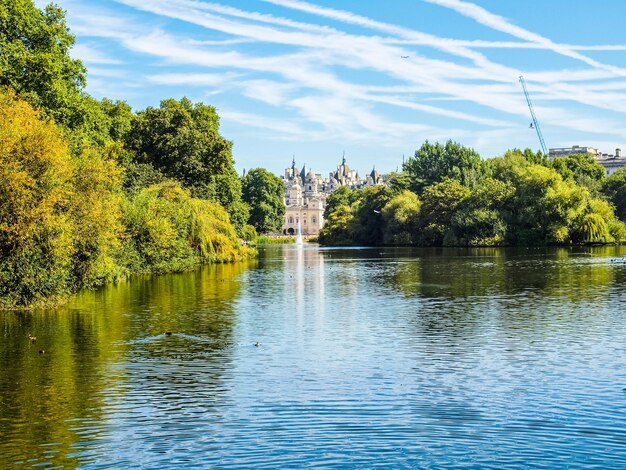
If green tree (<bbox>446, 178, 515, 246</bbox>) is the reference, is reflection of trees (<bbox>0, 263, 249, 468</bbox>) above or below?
below

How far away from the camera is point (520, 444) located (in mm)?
13328

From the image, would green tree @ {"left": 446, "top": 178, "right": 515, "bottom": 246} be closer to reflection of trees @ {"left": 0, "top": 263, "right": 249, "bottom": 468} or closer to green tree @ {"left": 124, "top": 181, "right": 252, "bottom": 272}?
green tree @ {"left": 124, "top": 181, "right": 252, "bottom": 272}

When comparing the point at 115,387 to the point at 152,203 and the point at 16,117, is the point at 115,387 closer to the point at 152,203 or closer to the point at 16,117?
the point at 16,117

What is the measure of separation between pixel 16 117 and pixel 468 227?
7697cm

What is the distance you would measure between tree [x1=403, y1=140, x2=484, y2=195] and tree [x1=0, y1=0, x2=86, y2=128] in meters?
92.8

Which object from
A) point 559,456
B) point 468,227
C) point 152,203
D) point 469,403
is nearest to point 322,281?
point 152,203

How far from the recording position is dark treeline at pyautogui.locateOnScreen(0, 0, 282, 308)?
1158 inches

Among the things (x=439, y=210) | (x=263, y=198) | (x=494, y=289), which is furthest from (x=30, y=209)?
(x=263, y=198)

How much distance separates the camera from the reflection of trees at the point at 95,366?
1438cm

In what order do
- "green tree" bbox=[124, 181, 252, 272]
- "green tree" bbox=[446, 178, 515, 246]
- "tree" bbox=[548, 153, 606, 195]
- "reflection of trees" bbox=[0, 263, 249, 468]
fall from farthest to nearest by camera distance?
1. "tree" bbox=[548, 153, 606, 195]
2. "green tree" bbox=[446, 178, 515, 246]
3. "green tree" bbox=[124, 181, 252, 272]
4. "reflection of trees" bbox=[0, 263, 249, 468]

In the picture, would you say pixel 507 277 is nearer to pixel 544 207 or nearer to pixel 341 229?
pixel 544 207

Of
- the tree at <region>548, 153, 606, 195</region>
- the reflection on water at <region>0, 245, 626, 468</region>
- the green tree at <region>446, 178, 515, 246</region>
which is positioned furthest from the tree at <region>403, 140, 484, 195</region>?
the reflection on water at <region>0, 245, 626, 468</region>

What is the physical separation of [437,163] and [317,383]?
122 metres

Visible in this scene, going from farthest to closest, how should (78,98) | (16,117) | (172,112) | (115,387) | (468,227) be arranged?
(468,227) < (172,112) < (78,98) < (16,117) < (115,387)
